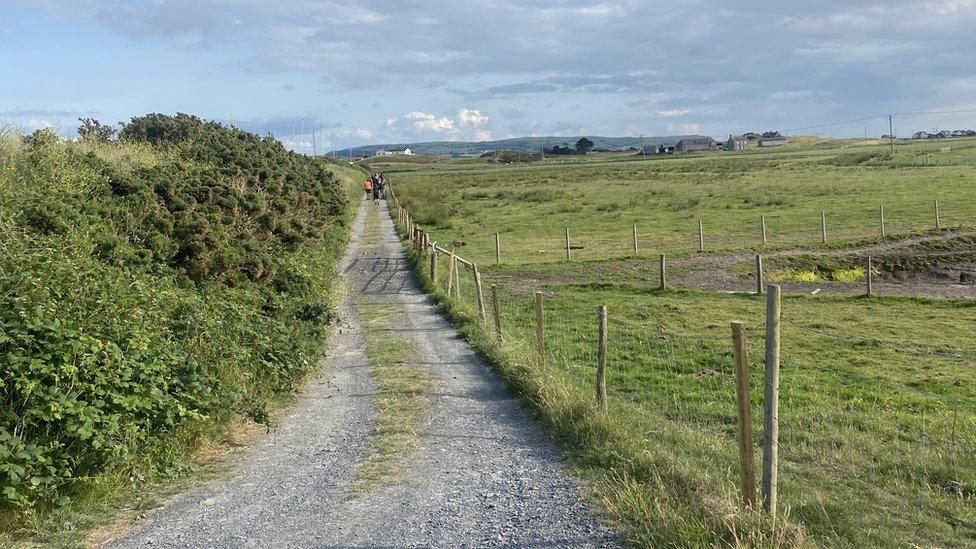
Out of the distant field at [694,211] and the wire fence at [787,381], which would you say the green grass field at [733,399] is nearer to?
the wire fence at [787,381]

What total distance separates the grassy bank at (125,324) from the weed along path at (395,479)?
0.55 m

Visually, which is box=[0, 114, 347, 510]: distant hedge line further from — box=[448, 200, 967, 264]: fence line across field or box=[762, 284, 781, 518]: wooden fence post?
box=[448, 200, 967, 264]: fence line across field

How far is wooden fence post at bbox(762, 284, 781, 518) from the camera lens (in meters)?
5.44

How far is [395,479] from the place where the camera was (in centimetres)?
749

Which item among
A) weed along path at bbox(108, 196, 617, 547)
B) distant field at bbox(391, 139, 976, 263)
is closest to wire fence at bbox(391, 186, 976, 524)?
weed along path at bbox(108, 196, 617, 547)

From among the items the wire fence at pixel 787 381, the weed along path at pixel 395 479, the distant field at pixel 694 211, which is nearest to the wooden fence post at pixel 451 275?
the wire fence at pixel 787 381

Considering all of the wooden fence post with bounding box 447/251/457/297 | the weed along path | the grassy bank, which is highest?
the grassy bank

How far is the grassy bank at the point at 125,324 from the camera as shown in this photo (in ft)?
20.9

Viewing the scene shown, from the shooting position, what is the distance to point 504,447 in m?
8.39

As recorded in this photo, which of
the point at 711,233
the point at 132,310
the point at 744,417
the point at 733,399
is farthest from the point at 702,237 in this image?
the point at 744,417

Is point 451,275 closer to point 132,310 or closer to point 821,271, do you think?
point 132,310

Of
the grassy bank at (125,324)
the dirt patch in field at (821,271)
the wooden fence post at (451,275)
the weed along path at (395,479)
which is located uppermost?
the grassy bank at (125,324)

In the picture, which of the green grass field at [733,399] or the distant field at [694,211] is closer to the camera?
the green grass field at [733,399]

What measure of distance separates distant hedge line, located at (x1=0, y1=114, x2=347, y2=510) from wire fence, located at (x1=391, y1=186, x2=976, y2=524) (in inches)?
147
